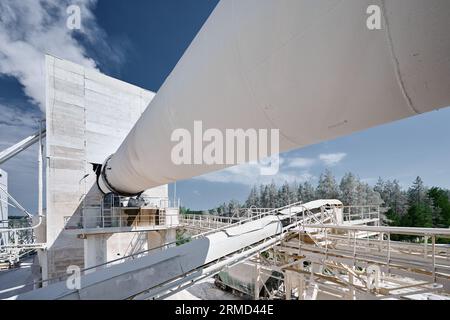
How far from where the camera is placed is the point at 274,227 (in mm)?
6156

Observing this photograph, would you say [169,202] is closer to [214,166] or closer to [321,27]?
[214,166]

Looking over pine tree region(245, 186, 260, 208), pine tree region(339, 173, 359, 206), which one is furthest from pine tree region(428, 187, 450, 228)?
pine tree region(245, 186, 260, 208)

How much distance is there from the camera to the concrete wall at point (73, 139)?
428 inches

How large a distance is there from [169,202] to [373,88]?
14701mm

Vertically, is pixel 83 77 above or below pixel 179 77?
above

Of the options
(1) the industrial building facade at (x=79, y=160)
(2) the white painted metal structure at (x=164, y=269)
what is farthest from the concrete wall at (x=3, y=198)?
(2) the white painted metal structure at (x=164, y=269)

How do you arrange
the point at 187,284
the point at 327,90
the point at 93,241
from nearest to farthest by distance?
the point at 327,90 → the point at 187,284 → the point at 93,241

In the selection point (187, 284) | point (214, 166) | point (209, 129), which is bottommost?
point (187, 284)

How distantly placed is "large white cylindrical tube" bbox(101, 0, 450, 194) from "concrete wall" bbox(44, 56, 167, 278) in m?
12.2
